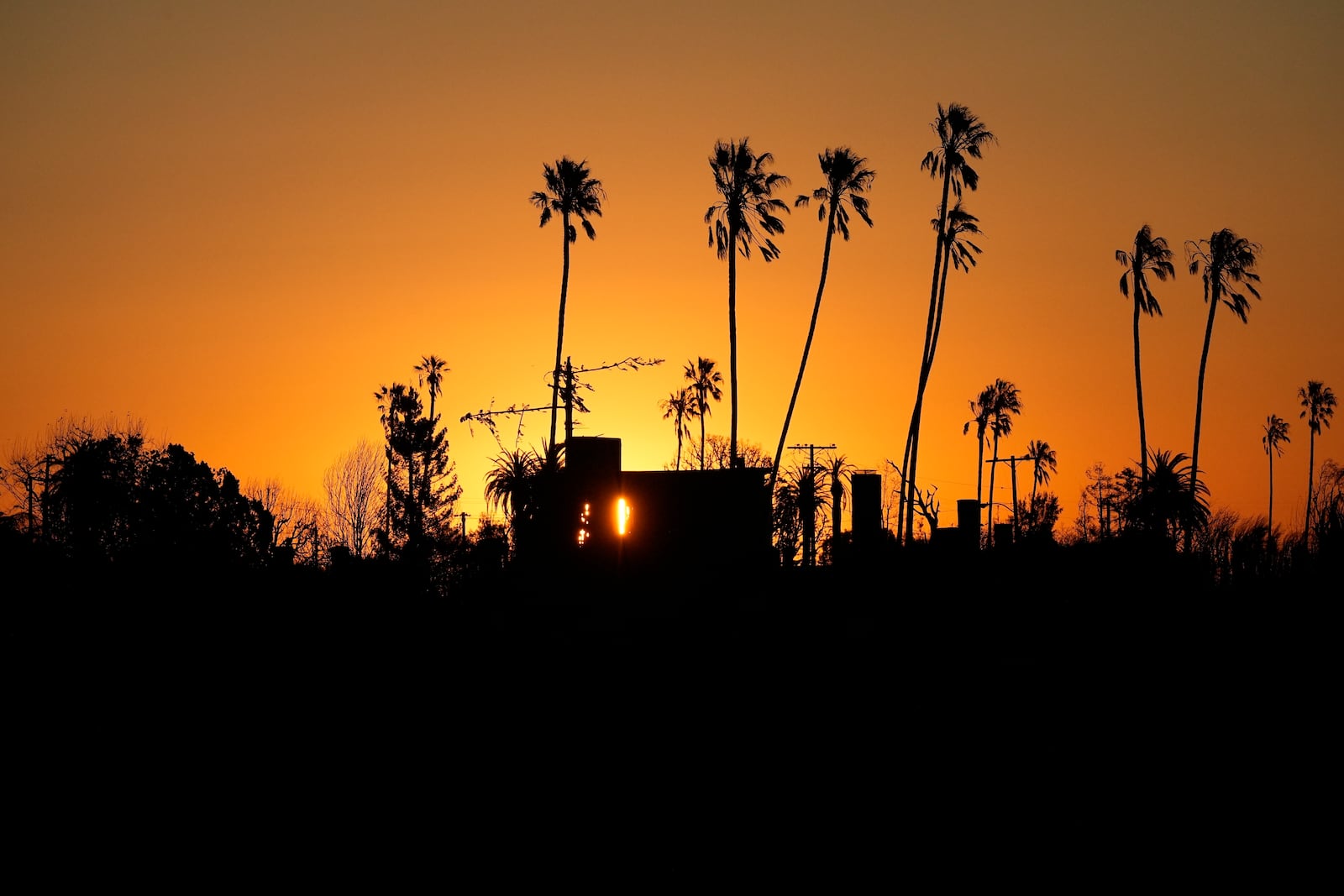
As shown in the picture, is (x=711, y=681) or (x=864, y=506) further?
(x=864, y=506)

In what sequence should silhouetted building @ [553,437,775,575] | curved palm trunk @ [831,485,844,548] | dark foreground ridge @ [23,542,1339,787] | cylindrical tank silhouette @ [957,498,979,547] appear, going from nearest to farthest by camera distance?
dark foreground ridge @ [23,542,1339,787] → silhouetted building @ [553,437,775,575] → cylindrical tank silhouette @ [957,498,979,547] → curved palm trunk @ [831,485,844,548]

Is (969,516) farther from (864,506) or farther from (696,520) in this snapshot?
(696,520)

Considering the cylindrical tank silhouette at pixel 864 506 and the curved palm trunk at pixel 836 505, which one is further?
the curved palm trunk at pixel 836 505

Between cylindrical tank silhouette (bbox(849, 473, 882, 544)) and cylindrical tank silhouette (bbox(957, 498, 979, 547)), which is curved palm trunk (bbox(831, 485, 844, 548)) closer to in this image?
cylindrical tank silhouette (bbox(957, 498, 979, 547))

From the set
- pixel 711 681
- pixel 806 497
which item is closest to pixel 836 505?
pixel 806 497

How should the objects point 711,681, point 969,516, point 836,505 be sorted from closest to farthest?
1. point 711,681
2. point 969,516
3. point 836,505

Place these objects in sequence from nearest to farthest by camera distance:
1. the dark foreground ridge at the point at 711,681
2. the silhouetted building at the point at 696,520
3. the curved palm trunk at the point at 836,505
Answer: the dark foreground ridge at the point at 711,681 → the silhouetted building at the point at 696,520 → the curved palm trunk at the point at 836,505

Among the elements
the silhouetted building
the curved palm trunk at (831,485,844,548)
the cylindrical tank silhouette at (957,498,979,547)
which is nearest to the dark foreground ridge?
the silhouetted building

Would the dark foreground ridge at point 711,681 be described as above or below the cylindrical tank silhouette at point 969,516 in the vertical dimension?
below

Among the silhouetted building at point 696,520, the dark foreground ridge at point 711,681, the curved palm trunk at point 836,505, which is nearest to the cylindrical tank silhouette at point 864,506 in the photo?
the silhouetted building at point 696,520

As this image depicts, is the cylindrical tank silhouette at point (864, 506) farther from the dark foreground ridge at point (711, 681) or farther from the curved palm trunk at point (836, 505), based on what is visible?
the curved palm trunk at point (836, 505)

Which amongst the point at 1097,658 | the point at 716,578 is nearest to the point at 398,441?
the point at 716,578

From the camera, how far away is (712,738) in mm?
13969

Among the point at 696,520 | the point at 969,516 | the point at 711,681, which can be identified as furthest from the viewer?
the point at 969,516
